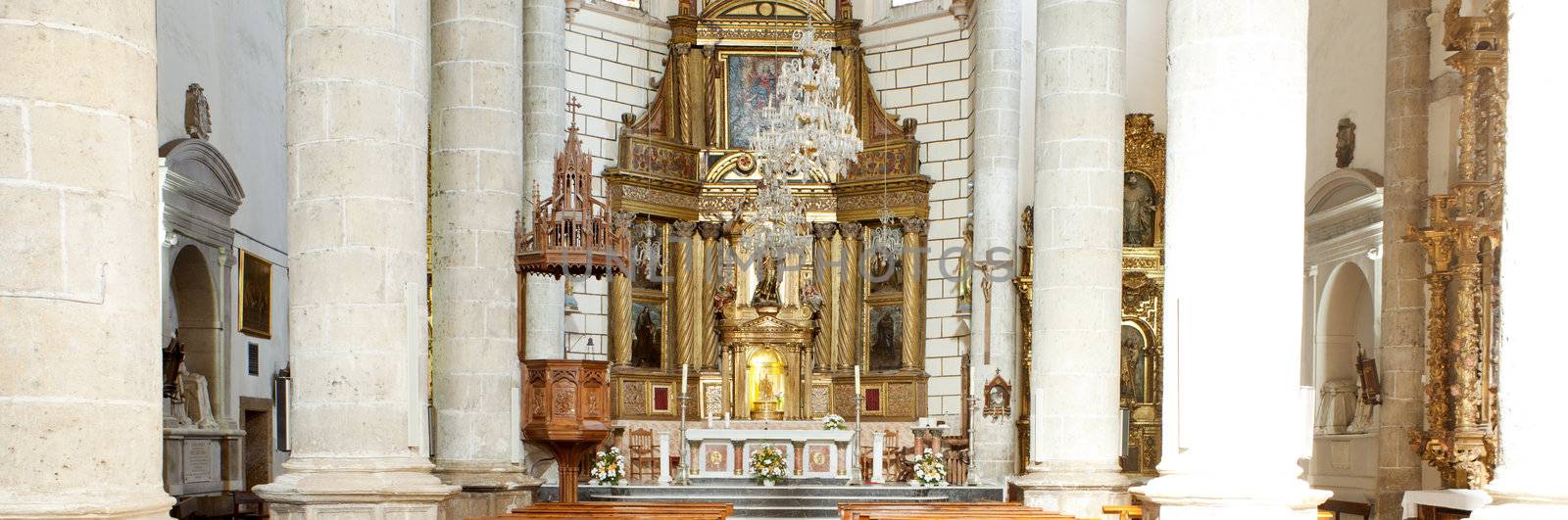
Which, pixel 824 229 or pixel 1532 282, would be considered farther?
pixel 824 229

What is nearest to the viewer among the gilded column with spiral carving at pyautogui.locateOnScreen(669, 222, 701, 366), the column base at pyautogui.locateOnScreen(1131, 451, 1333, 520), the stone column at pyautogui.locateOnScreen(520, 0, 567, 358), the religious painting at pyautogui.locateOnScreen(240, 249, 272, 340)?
the column base at pyautogui.locateOnScreen(1131, 451, 1333, 520)

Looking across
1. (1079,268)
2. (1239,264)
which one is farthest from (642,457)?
Result: (1239,264)

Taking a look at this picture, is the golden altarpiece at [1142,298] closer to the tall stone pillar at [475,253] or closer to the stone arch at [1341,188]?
the stone arch at [1341,188]

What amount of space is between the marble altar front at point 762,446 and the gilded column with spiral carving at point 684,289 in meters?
3.32

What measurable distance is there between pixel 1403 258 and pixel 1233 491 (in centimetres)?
972

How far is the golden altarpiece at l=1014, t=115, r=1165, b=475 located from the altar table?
115 inches

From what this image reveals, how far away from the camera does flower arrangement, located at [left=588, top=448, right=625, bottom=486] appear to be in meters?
19.3

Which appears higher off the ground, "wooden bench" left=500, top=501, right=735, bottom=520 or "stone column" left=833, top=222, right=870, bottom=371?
"stone column" left=833, top=222, right=870, bottom=371

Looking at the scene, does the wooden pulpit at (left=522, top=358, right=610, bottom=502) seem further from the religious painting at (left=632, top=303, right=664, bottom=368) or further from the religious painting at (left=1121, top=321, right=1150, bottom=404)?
the religious painting at (left=1121, top=321, right=1150, bottom=404)

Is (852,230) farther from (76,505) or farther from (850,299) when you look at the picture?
(76,505)

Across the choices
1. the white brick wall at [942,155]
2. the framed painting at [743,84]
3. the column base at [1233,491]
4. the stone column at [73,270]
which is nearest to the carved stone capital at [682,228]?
the framed painting at [743,84]

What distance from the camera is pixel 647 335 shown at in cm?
2422

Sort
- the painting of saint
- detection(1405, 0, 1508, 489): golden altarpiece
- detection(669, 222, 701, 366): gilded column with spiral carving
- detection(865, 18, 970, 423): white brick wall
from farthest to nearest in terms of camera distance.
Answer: the painting of saint
detection(669, 222, 701, 366): gilded column with spiral carving
detection(865, 18, 970, 423): white brick wall
detection(1405, 0, 1508, 489): golden altarpiece

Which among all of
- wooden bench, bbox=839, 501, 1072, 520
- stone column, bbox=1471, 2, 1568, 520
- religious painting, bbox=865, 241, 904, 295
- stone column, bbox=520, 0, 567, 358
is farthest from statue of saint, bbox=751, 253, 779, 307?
stone column, bbox=1471, 2, 1568, 520
